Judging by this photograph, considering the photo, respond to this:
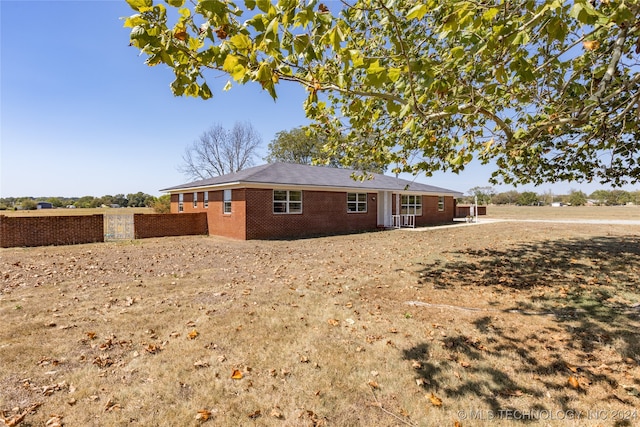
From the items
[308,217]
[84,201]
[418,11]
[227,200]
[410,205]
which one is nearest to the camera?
[418,11]

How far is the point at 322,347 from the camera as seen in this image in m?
4.31

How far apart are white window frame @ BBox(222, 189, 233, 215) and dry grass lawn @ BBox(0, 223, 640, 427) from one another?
924 cm

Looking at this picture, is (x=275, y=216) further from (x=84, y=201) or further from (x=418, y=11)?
(x=84, y=201)

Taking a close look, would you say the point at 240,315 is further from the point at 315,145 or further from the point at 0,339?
the point at 315,145

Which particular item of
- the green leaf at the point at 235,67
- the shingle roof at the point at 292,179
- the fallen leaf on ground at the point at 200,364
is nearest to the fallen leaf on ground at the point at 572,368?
the fallen leaf on ground at the point at 200,364

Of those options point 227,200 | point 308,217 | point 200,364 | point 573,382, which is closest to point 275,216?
point 308,217

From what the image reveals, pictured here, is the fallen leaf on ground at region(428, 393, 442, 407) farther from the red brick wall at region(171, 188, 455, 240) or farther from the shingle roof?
the red brick wall at region(171, 188, 455, 240)

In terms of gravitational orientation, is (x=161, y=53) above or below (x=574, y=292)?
above

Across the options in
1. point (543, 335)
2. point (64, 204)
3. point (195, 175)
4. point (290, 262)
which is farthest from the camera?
point (64, 204)

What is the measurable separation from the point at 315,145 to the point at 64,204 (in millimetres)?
61891

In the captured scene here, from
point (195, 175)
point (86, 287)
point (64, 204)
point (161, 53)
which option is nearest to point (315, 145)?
point (195, 175)

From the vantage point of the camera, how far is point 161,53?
10.5 feet

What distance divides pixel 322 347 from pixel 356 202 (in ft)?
58.2

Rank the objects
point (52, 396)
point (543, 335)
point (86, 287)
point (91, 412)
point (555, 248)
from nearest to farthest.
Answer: point (91, 412) → point (52, 396) → point (543, 335) → point (86, 287) → point (555, 248)
